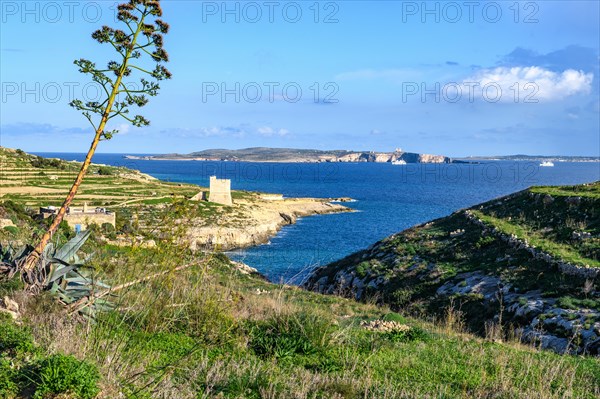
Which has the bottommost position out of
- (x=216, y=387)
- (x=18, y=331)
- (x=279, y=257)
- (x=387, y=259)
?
(x=279, y=257)

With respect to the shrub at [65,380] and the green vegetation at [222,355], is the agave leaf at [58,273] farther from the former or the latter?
the shrub at [65,380]

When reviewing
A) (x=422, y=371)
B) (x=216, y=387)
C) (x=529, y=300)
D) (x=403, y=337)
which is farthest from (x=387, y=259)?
(x=216, y=387)

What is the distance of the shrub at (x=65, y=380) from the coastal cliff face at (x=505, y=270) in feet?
30.5

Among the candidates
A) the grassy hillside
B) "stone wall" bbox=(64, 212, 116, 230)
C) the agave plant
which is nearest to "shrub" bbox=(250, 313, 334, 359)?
the grassy hillside

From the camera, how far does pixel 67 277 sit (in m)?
8.88

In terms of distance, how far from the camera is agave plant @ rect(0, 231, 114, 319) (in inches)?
311

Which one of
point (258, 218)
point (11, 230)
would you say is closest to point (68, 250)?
point (11, 230)

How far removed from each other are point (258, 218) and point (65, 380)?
70624mm

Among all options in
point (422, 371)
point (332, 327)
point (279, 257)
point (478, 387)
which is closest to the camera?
point (478, 387)

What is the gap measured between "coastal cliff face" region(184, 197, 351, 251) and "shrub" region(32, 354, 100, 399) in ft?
112

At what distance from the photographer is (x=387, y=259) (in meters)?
28.4

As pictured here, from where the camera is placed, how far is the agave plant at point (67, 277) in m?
7.91

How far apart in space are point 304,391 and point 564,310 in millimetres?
12193

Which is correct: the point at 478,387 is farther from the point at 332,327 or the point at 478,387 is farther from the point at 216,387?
the point at 216,387
